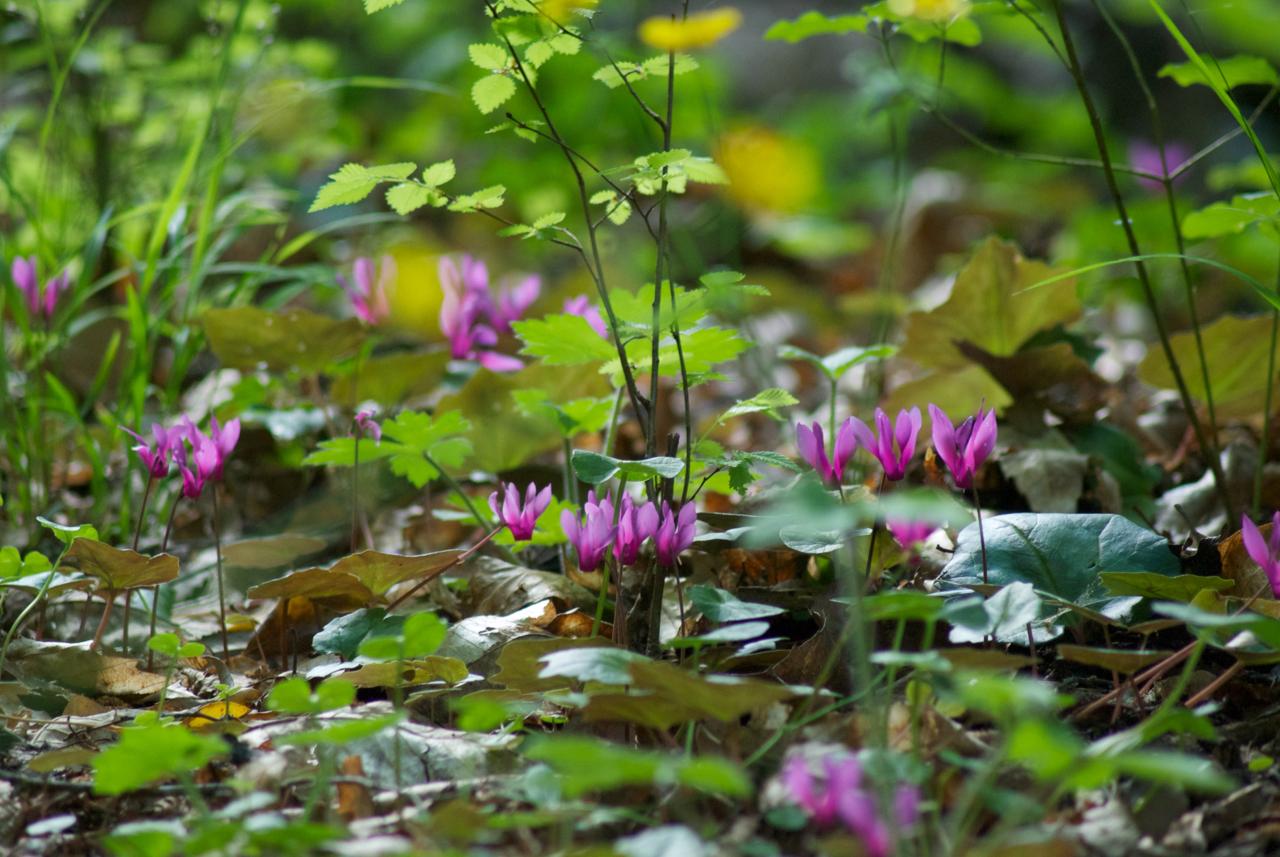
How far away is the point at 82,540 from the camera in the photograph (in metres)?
1.55

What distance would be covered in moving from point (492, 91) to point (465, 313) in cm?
81

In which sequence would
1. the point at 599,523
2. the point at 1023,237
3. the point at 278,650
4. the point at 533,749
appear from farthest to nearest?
the point at 1023,237 → the point at 278,650 → the point at 599,523 → the point at 533,749

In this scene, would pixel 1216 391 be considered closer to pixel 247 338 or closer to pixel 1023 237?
pixel 247 338

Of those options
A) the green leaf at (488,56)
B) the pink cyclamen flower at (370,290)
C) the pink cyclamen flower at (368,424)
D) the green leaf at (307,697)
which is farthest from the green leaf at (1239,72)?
the green leaf at (307,697)

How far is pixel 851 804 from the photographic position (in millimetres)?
960

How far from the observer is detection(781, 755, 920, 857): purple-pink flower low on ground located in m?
0.95

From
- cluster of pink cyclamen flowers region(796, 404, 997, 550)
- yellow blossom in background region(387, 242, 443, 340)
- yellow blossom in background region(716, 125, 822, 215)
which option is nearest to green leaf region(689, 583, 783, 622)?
cluster of pink cyclamen flowers region(796, 404, 997, 550)

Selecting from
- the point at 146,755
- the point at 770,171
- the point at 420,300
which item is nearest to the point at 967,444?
the point at 146,755

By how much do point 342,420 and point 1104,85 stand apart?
5.34 metres

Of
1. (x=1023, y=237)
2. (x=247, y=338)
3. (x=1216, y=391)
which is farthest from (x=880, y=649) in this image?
(x=1023, y=237)

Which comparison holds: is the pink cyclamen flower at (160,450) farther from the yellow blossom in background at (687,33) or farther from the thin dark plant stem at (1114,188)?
the thin dark plant stem at (1114,188)

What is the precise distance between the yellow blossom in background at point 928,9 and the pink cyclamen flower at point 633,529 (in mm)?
837

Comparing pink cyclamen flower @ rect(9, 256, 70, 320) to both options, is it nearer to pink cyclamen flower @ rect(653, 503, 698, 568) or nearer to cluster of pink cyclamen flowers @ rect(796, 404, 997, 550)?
pink cyclamen flower @ rect(653, 503, 698, 568)

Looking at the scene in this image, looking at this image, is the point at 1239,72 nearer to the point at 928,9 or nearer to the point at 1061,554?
the point at 928,9
